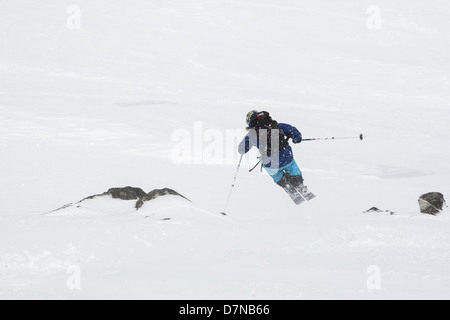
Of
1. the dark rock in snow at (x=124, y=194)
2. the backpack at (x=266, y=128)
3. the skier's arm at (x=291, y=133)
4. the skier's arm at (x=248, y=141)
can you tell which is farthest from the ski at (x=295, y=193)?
the dark rock in snow at (x=124, y=194)

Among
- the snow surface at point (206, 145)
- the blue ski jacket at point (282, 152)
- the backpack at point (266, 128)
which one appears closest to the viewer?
the snow surface at point (206, 145)

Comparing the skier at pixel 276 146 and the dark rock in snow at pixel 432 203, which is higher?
the skier at pixel 276 146

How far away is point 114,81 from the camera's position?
2295 cm

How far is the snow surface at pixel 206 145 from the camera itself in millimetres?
4695

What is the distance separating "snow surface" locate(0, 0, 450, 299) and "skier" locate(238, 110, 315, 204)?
0.56 meters

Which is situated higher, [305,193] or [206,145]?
[206,145]

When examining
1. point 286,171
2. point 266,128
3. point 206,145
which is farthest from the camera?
point 206,145

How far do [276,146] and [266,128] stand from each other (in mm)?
371

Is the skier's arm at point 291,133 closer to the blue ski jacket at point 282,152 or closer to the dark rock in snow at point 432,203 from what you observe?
the blue ski jacket at point 282,152

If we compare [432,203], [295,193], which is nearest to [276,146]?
[295,193]

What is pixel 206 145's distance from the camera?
48.4 ft

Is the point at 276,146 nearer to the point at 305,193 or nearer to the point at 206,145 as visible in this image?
the point at 305,193

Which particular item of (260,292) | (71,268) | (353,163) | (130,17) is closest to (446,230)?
(260,292)

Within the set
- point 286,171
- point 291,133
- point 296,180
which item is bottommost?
point 296,180
